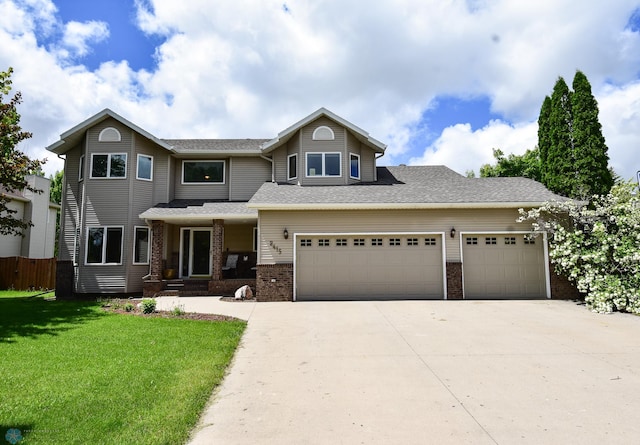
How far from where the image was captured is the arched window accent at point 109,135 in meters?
14.5

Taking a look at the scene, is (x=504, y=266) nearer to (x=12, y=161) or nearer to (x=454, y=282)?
(x=454, y=282)

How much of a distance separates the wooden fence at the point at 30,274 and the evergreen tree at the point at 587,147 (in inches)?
932

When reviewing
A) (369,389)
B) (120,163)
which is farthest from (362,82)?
(369,389)

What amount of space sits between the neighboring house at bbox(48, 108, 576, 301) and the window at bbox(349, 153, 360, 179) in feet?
0.17

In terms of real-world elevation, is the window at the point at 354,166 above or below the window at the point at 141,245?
above

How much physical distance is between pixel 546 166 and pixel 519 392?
546 inches

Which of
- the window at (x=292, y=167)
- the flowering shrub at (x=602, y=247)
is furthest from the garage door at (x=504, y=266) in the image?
the window at (x=292, y=167)

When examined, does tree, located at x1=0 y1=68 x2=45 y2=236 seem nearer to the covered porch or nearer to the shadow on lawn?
the shadow on lawn

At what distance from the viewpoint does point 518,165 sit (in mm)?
28422

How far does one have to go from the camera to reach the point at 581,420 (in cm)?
355

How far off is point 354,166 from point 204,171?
22.5ft

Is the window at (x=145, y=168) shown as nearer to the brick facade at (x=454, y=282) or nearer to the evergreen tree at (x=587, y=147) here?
the brick facade at (x=454, y=282)

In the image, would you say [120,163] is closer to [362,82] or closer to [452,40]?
Result: [362,82]

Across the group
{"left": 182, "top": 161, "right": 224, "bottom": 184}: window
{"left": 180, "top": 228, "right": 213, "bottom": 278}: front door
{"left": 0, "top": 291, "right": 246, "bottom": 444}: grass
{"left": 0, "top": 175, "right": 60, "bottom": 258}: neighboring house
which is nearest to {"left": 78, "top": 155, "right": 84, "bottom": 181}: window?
{"left": 182, "top": 161, "right": 224, "bottom": 184}: window
